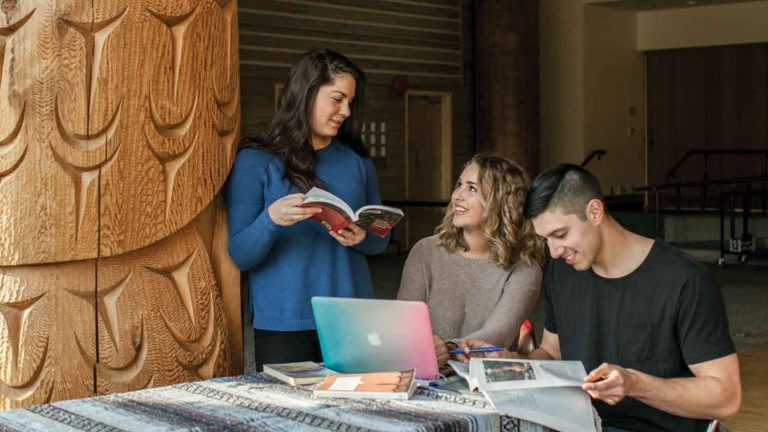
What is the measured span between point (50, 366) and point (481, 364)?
1.08m

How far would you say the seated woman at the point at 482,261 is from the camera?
11.6 ft

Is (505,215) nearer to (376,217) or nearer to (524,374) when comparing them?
(376,217)

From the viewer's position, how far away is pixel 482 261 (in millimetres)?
3631

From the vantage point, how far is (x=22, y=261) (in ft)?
8.69

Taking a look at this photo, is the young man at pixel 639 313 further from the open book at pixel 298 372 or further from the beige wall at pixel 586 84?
the beige wall at pixel 586 84

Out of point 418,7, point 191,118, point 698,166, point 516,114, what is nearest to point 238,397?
point 191,118

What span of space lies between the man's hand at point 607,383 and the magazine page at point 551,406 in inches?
2.1

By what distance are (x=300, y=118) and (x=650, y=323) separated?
3.70ft

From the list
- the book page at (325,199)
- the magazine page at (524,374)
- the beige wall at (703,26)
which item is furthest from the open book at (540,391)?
the beige wall at (703,26)

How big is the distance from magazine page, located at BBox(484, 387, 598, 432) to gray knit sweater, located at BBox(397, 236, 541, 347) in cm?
99

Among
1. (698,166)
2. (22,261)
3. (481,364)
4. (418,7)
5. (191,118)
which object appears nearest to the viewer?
(481,364)

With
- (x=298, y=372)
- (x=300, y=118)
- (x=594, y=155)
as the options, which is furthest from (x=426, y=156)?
(x=298, y=372)

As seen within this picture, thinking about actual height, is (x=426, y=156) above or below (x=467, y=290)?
above

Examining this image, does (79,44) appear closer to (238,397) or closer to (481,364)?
(238,397)
